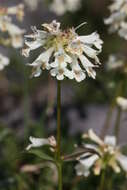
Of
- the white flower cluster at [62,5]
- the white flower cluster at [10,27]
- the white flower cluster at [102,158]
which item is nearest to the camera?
the white flower cluster at [102,158]

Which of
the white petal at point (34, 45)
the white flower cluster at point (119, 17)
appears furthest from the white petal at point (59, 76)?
the white flower cluster at point (119, 17)

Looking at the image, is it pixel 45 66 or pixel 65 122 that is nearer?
pixel 45 66

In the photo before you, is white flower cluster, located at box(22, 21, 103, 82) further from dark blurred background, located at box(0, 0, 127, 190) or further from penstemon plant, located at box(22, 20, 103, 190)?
dark blurred background, located at box(0, 0, 127, 190)

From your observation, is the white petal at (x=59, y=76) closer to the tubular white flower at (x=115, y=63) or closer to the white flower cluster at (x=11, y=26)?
the white flower cluster at (x=11, y=26)

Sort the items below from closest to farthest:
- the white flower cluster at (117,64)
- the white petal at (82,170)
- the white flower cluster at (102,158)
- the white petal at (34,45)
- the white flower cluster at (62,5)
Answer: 1. the white petal at (34,45)
2. the white flower cluster at (102,158)
3. the white petal at (82,170)
4. the white flower cluster at (117,64)
5. the white flower cluster at (62,5)

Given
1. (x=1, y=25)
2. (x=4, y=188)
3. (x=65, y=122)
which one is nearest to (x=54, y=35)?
(x=1, y=25)

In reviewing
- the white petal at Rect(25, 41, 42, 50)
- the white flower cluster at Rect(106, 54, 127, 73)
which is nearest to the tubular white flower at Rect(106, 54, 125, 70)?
the white flower cluster at Rect(106, 54, 127, 73)

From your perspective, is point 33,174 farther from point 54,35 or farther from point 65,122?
point 54,35

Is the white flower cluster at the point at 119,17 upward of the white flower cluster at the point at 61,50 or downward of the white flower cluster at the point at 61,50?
upward
